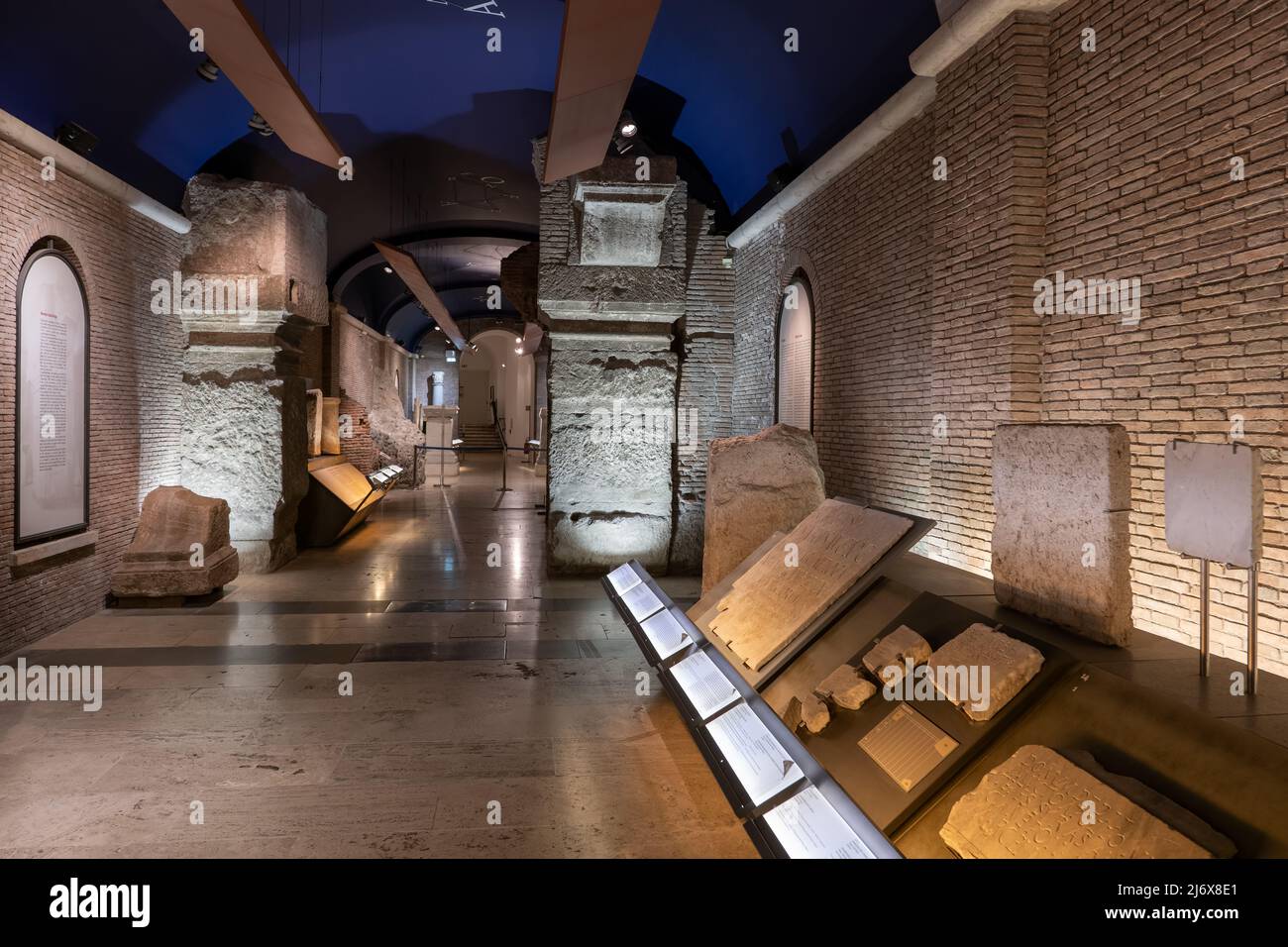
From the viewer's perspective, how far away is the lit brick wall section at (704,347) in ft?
32.2

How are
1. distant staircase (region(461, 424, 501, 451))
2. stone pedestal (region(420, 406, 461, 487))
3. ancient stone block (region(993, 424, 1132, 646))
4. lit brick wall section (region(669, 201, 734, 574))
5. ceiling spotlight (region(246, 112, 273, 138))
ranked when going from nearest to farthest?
ancient stone block (region(993, 424, 1132, 646)), ceiling spotlight (region(246, 112, 273, 138)), lit brick wall section (region(669, 201, 734, 574)), stone pedestal (region(420, 406, 461, 487)), distant staircase (region(461, 424, 501, 451))

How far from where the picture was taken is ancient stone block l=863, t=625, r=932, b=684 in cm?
294

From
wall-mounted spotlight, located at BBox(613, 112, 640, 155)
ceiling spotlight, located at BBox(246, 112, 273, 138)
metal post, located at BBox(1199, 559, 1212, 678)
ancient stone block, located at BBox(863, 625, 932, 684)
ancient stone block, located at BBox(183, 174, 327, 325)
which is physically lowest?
ancient stone block, located at BBox(863, 625, 932, 684)

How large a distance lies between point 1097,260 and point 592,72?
137 inches

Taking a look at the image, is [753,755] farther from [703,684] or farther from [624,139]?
[624,139]

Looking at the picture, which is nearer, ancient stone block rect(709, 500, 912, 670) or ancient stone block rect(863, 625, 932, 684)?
ancient stone block rect(863, 625, 932, 684)

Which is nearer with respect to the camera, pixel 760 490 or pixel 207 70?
pixel 760 490

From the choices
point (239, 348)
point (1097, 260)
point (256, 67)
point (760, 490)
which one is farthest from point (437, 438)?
point (1097, 260)

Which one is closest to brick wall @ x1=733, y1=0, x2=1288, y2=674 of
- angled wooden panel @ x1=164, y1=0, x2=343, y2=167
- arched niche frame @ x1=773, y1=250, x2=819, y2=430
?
arched niche frame @ x1=773, y1=250, x2=819, y2=430

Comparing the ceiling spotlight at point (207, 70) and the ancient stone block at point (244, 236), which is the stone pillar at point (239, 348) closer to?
the ancient stone block at point (244, 236)

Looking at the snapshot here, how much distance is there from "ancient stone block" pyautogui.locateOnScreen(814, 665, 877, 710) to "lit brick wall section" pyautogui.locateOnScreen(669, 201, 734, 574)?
607 centimetres

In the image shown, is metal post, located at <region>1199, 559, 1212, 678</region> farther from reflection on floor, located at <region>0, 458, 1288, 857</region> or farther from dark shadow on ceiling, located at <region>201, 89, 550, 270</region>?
dark shadow on ceiling, located at <region>201, 89, 550, 270</region>

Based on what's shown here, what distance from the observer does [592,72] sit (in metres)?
5.12
